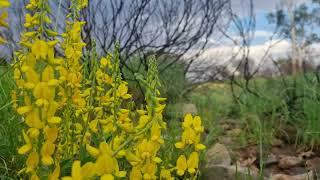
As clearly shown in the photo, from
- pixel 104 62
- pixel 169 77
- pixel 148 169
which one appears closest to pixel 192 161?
pixel 148 169

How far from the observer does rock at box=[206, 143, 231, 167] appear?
345 cm

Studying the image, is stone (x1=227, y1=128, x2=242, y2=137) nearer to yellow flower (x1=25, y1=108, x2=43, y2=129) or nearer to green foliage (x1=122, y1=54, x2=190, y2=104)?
green foliage (x1=122, y1=54, x2=190, y2=104)

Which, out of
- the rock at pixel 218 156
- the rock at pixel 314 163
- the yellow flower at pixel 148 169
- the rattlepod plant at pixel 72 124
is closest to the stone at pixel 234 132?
the rock at pixel 314 163

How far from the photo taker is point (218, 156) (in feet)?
11.7

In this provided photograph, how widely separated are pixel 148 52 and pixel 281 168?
8.24 feet

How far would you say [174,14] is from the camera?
706cm

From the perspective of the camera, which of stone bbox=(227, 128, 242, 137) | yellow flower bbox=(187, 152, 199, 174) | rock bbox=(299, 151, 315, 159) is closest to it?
yellow flower bbox=(187, 152, 199, 174)

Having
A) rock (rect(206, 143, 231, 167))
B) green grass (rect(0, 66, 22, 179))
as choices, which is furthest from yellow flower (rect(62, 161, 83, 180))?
rock (rect(206, 143, 231, 167))

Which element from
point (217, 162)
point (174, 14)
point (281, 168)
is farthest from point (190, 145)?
point (174, 14)

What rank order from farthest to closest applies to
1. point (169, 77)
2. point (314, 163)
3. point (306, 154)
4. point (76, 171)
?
point (169, 77) < point (306, 154) < point (314, 163) < point (76, 171)

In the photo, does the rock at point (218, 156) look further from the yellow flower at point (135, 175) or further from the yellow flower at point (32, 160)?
the yellow flower at point (32, 160)

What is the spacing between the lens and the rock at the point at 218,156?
345cm

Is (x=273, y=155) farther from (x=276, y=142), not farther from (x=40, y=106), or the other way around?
(x=40, y=106)

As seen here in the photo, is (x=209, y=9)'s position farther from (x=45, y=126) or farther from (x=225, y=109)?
(x=45, y=126)
